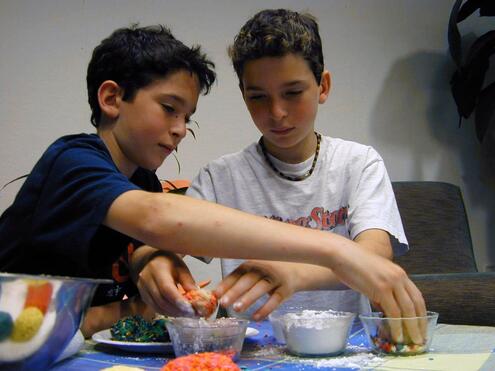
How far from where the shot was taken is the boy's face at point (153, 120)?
121 centimetres

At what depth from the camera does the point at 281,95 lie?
4.22 feet

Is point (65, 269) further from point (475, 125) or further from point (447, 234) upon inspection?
point (475, 125)

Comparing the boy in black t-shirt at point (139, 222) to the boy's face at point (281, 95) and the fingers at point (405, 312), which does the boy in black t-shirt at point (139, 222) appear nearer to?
the fingers at point (405, 312)

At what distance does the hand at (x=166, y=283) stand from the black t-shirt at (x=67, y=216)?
0.20 feet

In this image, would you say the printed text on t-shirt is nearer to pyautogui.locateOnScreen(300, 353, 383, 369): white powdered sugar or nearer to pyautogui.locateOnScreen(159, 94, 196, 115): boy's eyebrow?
pyautogui.locateOnScreen(159, 94, 196, 115): boy's eyebrow

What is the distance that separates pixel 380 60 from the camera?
254 cm

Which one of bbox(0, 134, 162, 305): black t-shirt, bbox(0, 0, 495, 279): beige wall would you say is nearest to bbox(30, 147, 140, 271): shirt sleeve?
bbox(0, 134, 162, 305): black t-shirt

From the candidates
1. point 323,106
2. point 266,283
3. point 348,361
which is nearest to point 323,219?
point 266,283

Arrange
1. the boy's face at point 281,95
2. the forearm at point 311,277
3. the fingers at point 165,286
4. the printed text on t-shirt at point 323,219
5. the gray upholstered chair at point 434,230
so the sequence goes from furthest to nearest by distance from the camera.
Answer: the gray upholstered chair at point 434,230 < the printed text on t-shirt at point 323,219 < the boy's face at point 281,95 < the forearm at point 311,277 < the fingers at point 165,286

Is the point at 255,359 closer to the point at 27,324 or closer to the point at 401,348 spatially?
the point at 401,348

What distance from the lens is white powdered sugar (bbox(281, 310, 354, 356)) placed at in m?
0.84

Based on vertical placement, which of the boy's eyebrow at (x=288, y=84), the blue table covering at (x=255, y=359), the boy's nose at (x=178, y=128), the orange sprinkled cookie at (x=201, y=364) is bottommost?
the blue table covering at (x=255, y=359)

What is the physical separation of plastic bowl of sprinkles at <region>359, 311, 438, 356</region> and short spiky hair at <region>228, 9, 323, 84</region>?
26.0 inches

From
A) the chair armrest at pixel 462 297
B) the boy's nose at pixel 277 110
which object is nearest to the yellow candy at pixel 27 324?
the boy's nose at pixel 277 110
